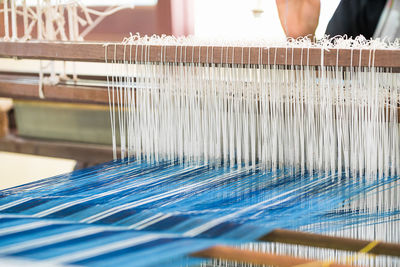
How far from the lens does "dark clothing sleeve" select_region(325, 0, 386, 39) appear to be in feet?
6.30

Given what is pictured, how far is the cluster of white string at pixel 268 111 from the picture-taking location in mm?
1556

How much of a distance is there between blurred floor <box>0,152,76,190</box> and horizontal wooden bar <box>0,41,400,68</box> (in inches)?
65.0

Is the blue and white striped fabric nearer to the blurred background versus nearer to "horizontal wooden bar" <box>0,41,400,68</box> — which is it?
"horizontal wooden bar" <box>0,41,400,68</box>

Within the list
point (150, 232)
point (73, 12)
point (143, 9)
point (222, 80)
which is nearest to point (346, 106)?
point (222, 80)

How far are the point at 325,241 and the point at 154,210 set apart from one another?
0.35m

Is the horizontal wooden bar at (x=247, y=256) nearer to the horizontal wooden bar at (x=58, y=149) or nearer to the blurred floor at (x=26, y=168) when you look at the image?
the horizontal wooden bar at (x=58, y=149)

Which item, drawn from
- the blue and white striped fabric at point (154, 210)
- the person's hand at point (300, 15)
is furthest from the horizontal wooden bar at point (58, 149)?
the person's hand at point (300, 15)

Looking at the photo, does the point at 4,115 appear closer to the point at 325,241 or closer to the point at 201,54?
the point at 201,54

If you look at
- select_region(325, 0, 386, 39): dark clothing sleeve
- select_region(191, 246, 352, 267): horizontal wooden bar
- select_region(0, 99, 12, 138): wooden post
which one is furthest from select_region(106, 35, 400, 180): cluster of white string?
select_region(0, 99, 12, 138): wooden post

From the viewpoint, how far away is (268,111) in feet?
5.41

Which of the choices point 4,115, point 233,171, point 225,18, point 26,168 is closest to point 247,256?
point 233,171

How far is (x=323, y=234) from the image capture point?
120 centimetres

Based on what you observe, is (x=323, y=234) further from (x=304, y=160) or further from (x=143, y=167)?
(x=143, y=167)

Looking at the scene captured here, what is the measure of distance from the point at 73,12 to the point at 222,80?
81 centimetres
